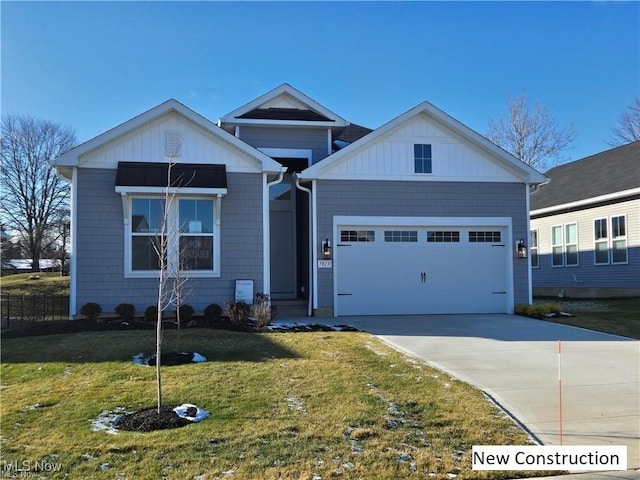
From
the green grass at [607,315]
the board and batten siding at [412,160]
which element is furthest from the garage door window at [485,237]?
the green grass at [607,315]

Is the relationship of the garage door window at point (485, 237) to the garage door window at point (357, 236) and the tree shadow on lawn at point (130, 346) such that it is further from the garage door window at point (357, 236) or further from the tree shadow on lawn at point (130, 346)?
the tree shadow on lawn at point (130, 346)

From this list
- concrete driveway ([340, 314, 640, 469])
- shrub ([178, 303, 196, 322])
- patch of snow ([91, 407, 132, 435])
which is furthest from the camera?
shrub ([178, 303, 196, 322])

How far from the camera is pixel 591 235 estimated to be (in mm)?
20156

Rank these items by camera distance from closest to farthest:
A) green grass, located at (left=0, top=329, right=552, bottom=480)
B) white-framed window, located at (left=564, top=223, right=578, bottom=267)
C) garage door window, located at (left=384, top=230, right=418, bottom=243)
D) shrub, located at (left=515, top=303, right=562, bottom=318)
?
1. green grass, located at (left=0, top=329, right=552, bottom=480)
2. shrub, located at (left=515, top=303, right=562, bottom=318)
3. garage door window, located at (left=384, top=230, right=418, bottom=243)
4. white-framed window, located at (left=564, top=223, right=578, bottom=267)

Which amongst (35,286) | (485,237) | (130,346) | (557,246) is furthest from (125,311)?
(557,246)

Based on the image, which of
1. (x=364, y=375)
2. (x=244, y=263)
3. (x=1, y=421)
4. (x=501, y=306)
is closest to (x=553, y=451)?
(x=364, y=375)

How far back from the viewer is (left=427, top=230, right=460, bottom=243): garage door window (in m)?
14.9

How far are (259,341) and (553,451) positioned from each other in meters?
5.95

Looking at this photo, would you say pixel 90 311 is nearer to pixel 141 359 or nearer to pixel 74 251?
pixel 74 251

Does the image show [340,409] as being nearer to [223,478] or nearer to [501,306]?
[223,478]

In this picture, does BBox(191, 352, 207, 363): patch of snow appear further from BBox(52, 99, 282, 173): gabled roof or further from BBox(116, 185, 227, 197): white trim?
BBox(52, 99, 282, 173): gabled roof

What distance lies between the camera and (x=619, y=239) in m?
18.8

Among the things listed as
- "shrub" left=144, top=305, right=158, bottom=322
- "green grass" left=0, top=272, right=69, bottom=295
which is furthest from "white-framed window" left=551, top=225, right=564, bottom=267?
Result: "green grass" left=0, top=272, right=69, bottom=295

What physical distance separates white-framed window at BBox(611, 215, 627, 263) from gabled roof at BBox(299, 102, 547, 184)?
5.56 metres
